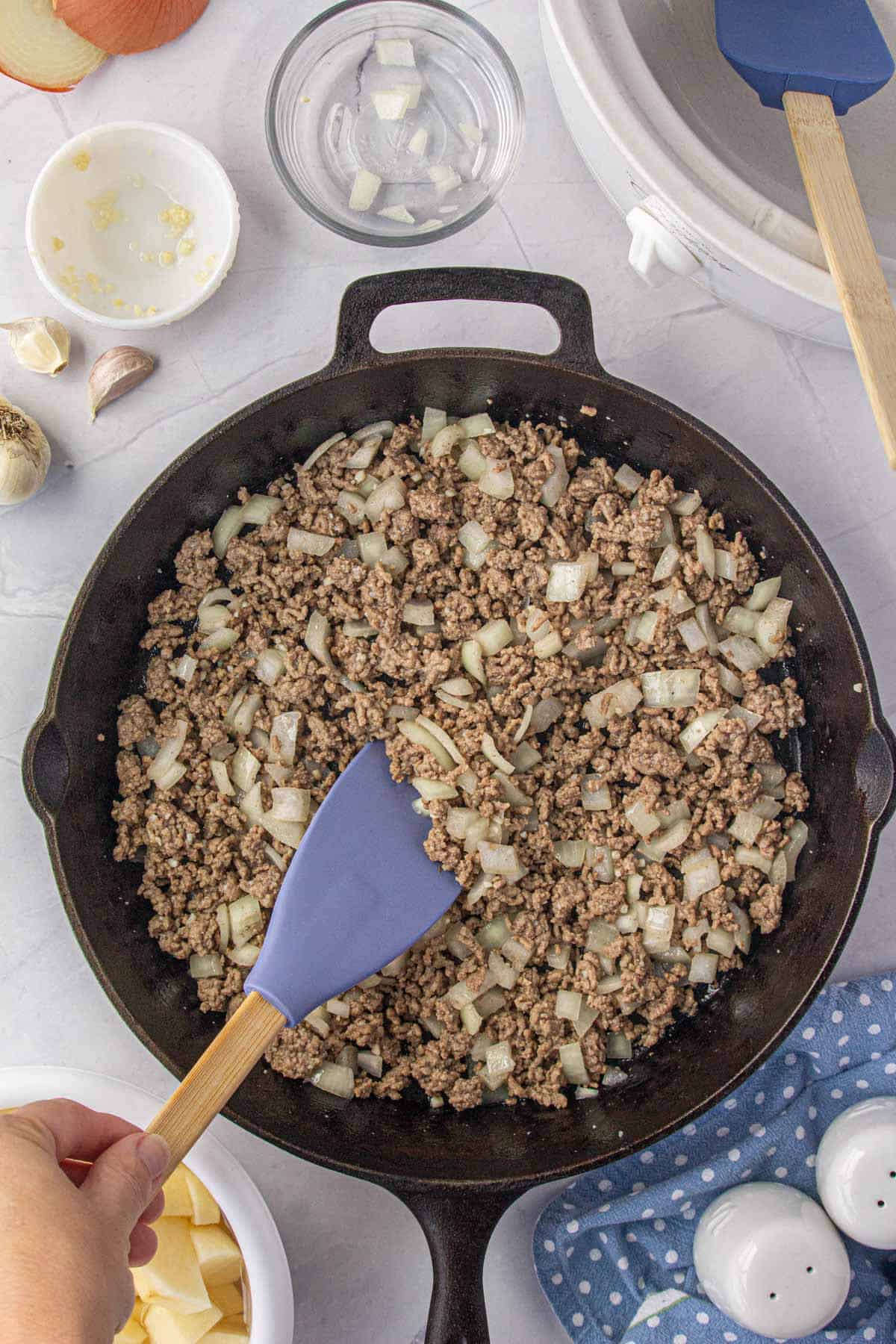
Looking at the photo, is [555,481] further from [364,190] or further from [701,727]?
[364,190]

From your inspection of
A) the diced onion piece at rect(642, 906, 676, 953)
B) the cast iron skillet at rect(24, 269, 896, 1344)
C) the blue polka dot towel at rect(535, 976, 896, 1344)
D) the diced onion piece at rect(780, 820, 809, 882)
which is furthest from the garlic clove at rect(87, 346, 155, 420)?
the blue polka dot towel at rect(535, 976, 896, 1344)

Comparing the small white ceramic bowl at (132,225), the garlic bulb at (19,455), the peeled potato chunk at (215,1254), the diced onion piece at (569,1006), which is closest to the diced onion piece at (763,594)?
the diced onion piece at (569,1006)

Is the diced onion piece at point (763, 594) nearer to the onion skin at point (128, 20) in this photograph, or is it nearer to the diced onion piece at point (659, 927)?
the diced onion piece at point (659, 927)

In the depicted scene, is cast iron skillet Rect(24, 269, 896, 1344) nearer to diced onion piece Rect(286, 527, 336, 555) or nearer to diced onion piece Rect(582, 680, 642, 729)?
diced onion piece Rect(286, 527, 336, 555)

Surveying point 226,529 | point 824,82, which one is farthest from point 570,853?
point 824,82

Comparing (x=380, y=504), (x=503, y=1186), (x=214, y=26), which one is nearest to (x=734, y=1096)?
(x=503, y=1186)

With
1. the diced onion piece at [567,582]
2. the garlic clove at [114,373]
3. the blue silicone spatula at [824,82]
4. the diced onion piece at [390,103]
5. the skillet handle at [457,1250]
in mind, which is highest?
the diced onion piece at [390,103]
